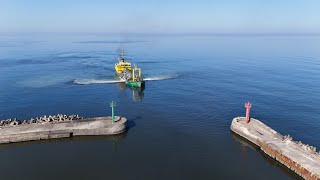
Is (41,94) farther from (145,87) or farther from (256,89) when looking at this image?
(256,89)

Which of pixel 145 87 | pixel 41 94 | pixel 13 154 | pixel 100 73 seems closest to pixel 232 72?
pixel 145 87

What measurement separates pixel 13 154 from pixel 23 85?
182 ft

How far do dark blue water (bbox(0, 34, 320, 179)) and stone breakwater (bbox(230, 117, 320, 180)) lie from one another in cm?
147

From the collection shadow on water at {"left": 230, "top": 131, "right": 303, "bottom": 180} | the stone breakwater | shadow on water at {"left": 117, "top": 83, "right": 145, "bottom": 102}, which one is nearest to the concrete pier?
shadow on water at {"left": 230, "top": 131, "right": 303, "bottom": 180}

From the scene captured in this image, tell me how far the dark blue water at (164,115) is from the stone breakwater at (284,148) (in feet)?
4.83

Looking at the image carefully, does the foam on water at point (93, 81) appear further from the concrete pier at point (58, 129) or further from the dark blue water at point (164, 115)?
the concrete pier at point (58, 129)

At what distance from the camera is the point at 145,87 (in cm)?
9888

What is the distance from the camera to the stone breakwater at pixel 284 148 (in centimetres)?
4244

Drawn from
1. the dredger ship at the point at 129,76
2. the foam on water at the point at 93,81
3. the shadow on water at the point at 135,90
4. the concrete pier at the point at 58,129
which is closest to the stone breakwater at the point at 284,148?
the concrete pier at the point at 58,129

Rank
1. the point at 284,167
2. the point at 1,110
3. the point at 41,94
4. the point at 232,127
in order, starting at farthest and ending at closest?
1. the point at 41,94
2. the point at 1,110
3. the point at 232,127
4. the point at 284,167

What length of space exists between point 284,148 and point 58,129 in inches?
1611

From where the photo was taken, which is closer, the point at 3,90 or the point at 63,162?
the point at 63,162

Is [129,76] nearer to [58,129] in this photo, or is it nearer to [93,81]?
[93,81]

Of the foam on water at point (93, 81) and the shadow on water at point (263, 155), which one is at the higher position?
the foam on water at point (93, 81)
